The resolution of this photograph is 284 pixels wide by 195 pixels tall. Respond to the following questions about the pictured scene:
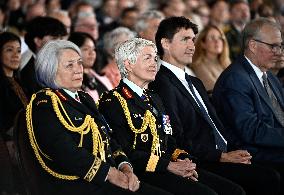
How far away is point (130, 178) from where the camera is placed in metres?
4.44

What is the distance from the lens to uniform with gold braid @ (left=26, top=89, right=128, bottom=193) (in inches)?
169

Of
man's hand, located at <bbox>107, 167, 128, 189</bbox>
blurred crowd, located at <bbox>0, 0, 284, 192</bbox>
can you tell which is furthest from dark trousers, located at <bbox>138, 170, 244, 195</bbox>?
blurred crowd, located at <bbox>0, 0, 284, 192</bbox>

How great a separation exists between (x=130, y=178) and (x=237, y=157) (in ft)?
3.75

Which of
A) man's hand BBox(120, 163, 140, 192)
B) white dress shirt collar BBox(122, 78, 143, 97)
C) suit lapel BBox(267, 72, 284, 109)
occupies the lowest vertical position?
man's hand BBox(120, 163, 140, 192)

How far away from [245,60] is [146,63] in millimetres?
1071

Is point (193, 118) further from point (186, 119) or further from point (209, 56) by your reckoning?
point (209, 56)

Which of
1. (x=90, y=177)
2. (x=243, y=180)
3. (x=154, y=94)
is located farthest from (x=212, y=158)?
(x=90, y=177)

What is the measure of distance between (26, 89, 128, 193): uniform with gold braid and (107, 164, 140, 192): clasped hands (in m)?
0.05

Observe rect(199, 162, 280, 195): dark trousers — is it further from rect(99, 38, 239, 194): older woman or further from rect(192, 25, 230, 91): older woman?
rect(192, 25, 230, 91): older woman

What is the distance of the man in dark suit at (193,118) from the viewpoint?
5.21 m

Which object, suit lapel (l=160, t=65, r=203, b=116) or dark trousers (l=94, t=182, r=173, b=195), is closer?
dark trousers (l=94, t=182, r=173, b=195)

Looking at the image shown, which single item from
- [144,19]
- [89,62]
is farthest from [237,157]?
[144,19]

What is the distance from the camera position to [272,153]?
18.3 feet

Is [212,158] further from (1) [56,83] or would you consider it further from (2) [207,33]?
(2) [207,33]
